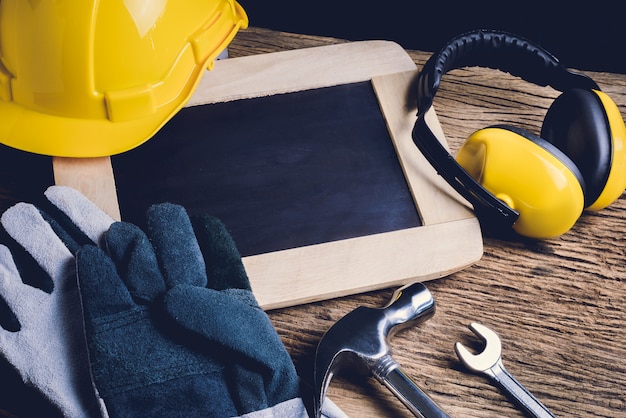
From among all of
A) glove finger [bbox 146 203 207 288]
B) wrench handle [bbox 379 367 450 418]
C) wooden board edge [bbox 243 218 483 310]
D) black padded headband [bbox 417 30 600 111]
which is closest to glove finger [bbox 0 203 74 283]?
glove finger [bbox 146 203 207 288]

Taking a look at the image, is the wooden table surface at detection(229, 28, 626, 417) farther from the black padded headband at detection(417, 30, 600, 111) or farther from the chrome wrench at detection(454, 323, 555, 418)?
the black padded headband at detection(417, 30, 600, 111)

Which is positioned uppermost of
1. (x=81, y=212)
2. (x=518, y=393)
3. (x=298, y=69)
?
(x=298, y=69)

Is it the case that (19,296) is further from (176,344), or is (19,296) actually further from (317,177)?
(317,177)

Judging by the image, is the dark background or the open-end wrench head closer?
the open-end wrench head

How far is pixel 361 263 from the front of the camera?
0.88 m

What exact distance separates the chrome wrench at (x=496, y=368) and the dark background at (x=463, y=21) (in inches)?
31.1

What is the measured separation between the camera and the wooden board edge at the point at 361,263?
86cm

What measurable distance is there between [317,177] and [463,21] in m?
0.65

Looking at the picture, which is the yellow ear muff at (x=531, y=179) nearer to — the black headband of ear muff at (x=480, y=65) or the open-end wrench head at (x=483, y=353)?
the black headband of ear muff at (x=480, y=65)

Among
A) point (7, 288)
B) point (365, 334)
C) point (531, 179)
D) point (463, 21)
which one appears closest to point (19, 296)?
point (7, 288)

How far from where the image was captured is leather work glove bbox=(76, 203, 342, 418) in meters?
0.73

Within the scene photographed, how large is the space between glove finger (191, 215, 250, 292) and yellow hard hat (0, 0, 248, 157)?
19cm

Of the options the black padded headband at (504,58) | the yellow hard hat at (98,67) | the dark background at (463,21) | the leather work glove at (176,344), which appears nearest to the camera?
the leather work glove at (176,344)

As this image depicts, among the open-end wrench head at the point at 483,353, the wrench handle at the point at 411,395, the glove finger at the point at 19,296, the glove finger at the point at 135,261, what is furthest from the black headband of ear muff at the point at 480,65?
the glove finger at the point at 19,296
